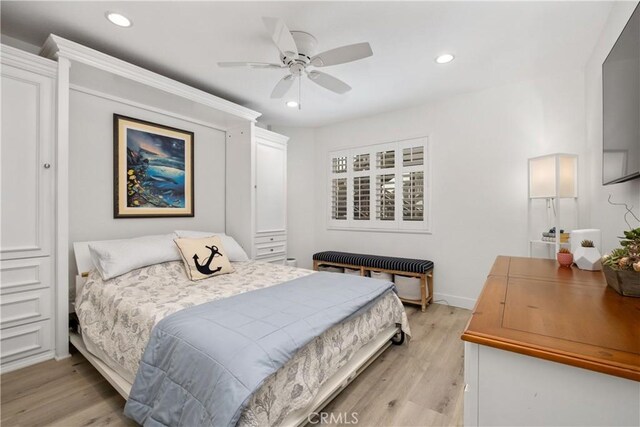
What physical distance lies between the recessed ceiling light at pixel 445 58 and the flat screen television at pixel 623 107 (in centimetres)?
109

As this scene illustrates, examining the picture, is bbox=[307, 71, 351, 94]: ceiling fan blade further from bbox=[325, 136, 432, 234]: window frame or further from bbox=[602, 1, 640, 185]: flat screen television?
bbox=[325, 136, 432, 234]: window frame

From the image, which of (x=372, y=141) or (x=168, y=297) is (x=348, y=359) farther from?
(x=372, y=141)

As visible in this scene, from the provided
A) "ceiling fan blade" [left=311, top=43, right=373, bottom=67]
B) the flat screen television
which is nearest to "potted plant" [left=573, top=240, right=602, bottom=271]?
the flat screen television

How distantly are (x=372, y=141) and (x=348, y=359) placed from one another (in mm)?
3103

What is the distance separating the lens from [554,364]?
2.42 feet

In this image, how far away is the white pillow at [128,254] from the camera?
2221 mm

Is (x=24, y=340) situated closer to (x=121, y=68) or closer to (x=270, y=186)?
(x=121, y=68)

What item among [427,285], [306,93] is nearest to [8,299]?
[306,93]

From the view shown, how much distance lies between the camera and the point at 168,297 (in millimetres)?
1938

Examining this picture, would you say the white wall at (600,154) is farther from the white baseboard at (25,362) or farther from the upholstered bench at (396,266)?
the white baseboard at (25,362)

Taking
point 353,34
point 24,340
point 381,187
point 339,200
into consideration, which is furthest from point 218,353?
point 339,200

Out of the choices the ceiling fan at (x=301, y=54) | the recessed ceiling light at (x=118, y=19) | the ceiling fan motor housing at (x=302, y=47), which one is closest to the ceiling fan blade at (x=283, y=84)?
the ceiling fan at (x=301, y=54)

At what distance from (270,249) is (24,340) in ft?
7.77

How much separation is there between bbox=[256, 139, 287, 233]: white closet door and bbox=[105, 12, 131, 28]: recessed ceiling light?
179 cm
